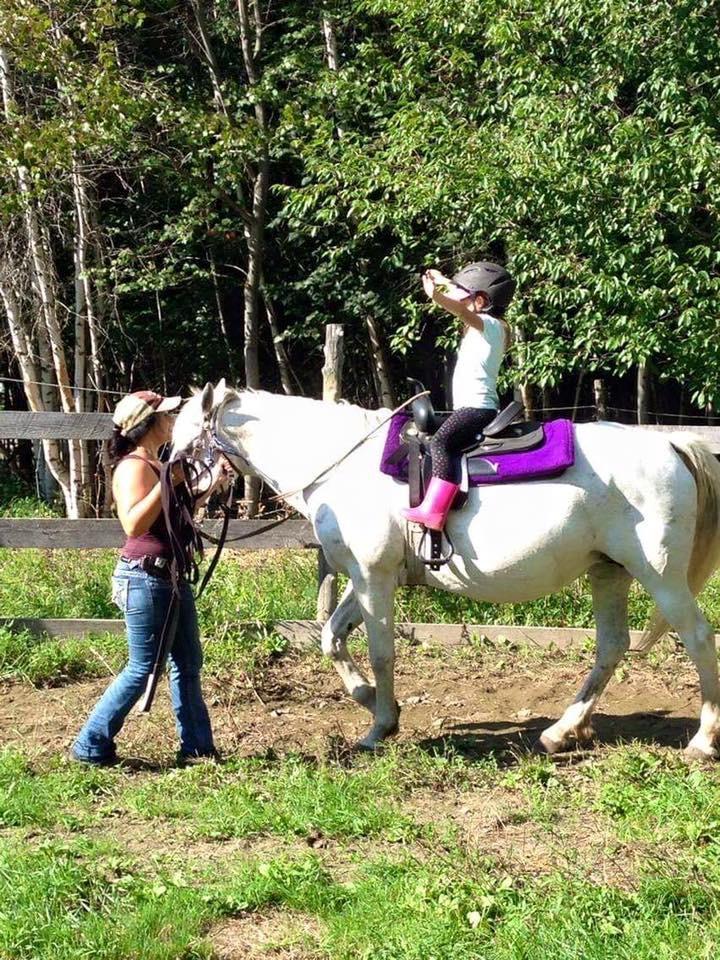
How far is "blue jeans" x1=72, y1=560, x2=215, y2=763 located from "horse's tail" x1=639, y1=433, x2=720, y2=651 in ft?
8.89

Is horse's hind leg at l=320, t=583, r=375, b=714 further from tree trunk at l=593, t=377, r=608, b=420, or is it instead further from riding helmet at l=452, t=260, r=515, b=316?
tree trunk at l=593, t=377, r=608, b=420

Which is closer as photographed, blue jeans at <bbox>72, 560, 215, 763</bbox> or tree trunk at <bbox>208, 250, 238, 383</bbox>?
blue jeans at <bbox>72, 560, 215, 763</bbox>

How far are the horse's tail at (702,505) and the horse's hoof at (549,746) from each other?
3.63ft

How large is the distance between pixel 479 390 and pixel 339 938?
2817 mm

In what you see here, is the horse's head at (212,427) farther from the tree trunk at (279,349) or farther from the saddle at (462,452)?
the tree trunk at (279,349)

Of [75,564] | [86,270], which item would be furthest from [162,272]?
[75,564]

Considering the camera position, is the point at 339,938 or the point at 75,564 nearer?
the point at 339,938

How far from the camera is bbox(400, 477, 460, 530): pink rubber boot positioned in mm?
5246

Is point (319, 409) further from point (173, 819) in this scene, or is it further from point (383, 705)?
point (173, 819)

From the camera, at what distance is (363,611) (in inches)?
224

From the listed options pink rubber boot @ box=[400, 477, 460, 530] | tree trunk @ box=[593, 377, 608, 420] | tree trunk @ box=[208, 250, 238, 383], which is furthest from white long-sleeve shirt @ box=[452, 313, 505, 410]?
tree trunk @ box=[208, 250, 238, 383]

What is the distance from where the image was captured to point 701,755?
531 cm

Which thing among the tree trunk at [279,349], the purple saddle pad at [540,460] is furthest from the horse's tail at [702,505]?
the tree trunk at [279,349]

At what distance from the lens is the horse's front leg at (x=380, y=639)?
5.61 metres
